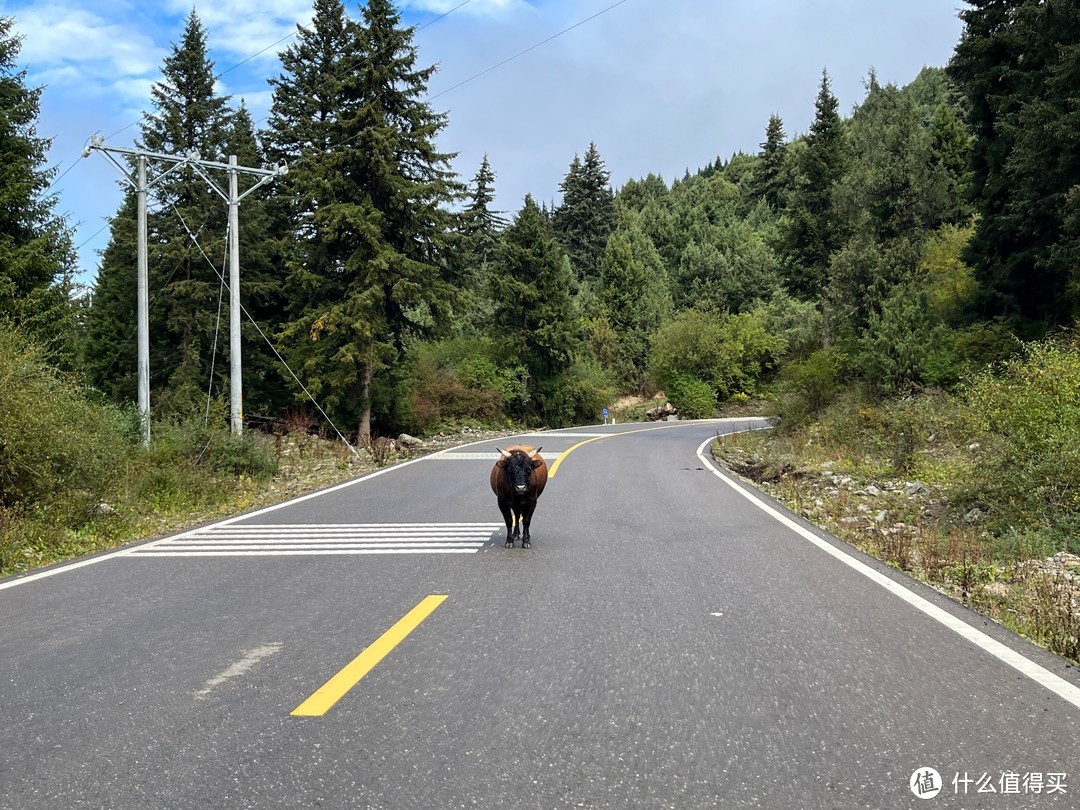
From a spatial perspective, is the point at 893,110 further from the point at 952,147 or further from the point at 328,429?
the point at 328,429

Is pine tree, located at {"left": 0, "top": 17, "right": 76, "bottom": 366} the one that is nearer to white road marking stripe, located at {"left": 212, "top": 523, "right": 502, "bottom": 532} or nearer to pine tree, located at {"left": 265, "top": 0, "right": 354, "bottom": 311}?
pine tree, located at {"left": 265, "top": 0, "right": 354, "bottom": 311}

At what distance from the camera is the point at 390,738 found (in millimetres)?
3488

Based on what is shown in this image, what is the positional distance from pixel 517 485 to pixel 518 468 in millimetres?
191

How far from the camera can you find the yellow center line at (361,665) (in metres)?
3.87

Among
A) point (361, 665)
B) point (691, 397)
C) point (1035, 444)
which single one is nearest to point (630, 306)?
point (691, 397)

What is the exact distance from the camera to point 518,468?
26.6 ft

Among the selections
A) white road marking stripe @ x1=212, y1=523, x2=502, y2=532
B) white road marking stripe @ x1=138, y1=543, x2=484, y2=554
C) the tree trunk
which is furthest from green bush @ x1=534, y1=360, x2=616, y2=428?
white road marking stripe @ x1=138, y1=543, x2=484, y2=554

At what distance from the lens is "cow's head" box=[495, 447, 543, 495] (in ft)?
26.3

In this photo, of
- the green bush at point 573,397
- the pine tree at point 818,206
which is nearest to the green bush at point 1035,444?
the green bush at point 573,397

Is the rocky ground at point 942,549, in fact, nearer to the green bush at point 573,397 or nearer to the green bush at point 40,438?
the green bush at point 40,438

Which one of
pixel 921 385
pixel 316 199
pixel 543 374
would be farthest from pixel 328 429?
pixel 921 385

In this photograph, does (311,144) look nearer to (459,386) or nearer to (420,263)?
(420,263)

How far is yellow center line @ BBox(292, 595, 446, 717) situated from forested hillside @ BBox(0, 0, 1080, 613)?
7292mm

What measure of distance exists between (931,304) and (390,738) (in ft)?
93.0
